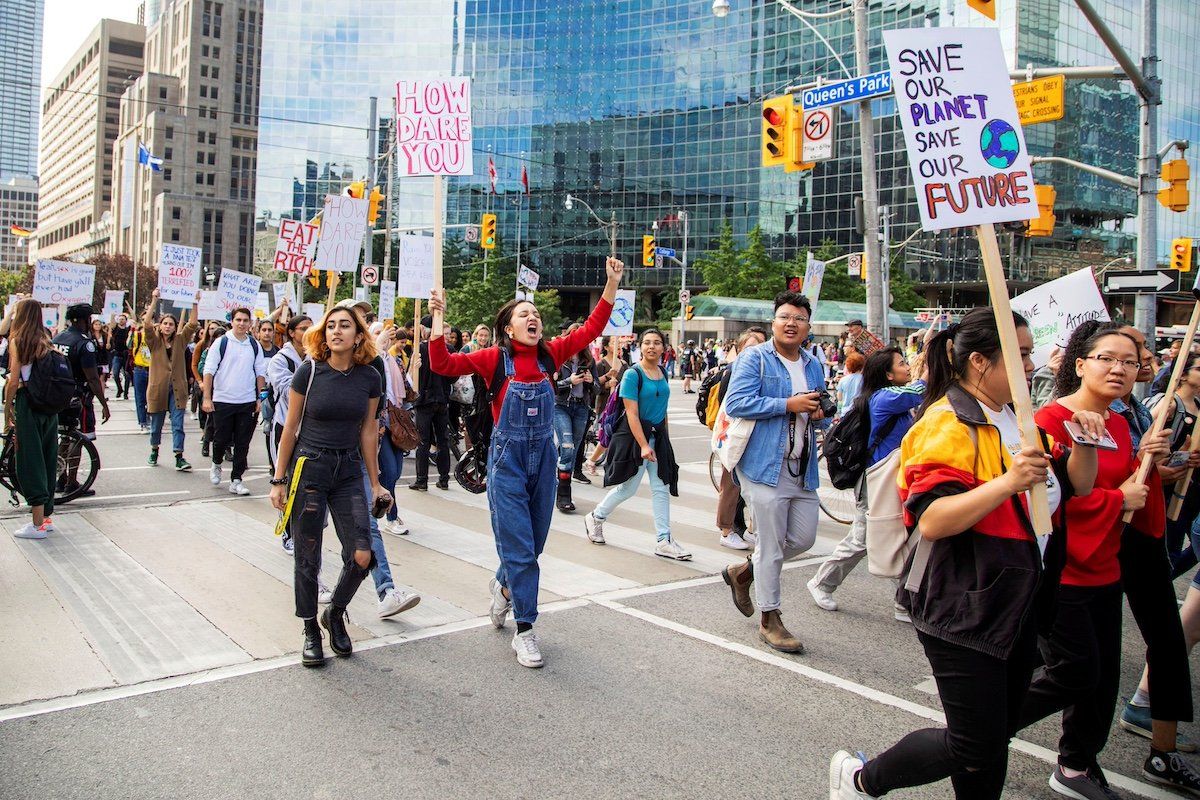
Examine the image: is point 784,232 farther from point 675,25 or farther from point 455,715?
point 455,715

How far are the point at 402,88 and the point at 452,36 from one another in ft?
267

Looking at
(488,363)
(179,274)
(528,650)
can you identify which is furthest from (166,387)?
(528,650)

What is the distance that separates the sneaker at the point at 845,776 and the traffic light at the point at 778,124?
12.7 m

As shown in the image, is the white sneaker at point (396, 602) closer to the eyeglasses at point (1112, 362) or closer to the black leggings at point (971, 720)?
the black leggings at point (971, 720)

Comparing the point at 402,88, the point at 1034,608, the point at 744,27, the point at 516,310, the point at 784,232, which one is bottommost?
the point at 1034,608

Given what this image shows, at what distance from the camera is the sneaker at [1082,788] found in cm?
349

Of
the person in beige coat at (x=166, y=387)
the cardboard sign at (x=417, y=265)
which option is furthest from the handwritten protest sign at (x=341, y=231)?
the person in beige coat at (x=166, y=387)

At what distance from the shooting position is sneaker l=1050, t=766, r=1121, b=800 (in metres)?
3.49

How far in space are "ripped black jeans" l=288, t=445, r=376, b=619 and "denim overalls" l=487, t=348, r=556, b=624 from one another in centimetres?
70

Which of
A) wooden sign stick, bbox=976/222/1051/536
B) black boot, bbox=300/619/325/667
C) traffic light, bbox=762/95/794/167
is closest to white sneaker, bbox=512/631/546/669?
black boot, bbox=300/619/325/667

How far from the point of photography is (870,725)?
13.6 feet

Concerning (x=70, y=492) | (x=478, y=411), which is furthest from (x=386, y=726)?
(x=70, y=492)

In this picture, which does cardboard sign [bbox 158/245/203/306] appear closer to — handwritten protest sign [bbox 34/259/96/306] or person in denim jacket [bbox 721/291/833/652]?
handwritten protest sign [bbox 34/259/96/306]

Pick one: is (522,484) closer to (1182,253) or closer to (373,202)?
(373,202)
